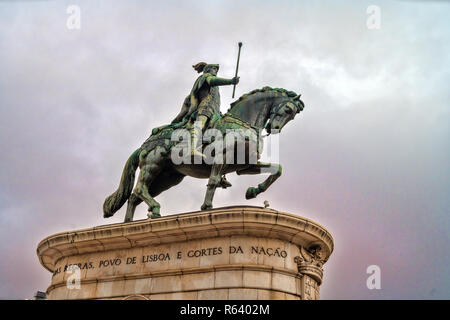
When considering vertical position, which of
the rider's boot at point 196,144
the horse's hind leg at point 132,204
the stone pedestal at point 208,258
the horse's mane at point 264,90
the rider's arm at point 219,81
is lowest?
the stone pedestal at point 208,258

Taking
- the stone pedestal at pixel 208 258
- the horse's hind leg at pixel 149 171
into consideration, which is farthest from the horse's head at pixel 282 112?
the stone pedestal at pixel 208 258

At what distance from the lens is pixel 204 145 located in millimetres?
14805

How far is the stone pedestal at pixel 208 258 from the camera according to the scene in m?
11.7

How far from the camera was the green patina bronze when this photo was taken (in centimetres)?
1456

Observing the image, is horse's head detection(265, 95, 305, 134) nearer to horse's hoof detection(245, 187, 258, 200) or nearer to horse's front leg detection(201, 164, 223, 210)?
horse's hoof detection(245, 187, 258, 200)

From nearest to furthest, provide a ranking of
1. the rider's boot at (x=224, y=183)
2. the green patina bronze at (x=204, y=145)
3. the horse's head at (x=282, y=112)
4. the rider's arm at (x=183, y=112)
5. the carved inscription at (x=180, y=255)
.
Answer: the carved inscription at (x=180, y=255), the green patina bronze at (x=204, y=145), the horse's head at (x=282, y=112), the rider's boot at (x=224, y=183), the rider's arm at (x=183, y=112)

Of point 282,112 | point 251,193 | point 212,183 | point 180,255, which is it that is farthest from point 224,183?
point 180,255

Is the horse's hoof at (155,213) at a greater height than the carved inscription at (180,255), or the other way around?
the horse's hoof at (155,213)

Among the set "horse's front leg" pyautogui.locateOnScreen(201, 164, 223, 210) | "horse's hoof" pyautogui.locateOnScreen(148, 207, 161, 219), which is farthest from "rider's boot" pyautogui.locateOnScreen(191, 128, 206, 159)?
"horse's hoof" pyautogui.locateOnScreen(148, 207, 161, 219)

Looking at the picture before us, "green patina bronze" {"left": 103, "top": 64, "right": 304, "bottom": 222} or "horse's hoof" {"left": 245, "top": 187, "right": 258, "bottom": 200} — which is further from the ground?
"green patina bronze" {"left": 103, "top": 64, "right": 304, "bottom": 222}

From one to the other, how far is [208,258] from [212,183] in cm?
248

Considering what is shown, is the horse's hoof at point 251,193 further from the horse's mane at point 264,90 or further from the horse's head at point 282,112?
the horse's mane at point 264,90

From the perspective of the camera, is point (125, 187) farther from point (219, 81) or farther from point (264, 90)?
point (264, 90)

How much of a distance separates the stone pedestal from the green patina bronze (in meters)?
1.44
